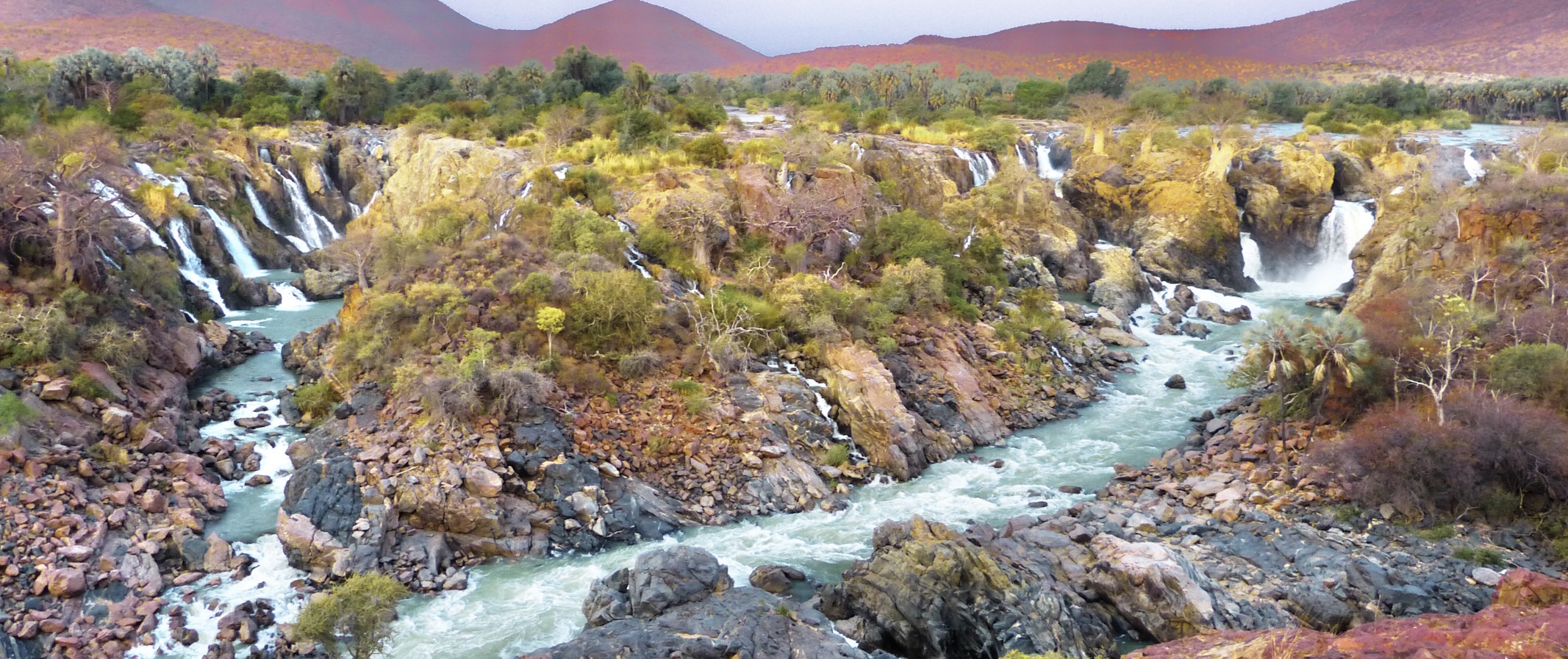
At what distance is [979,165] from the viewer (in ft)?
144

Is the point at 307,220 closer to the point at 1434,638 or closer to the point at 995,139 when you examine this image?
the point at 995,139

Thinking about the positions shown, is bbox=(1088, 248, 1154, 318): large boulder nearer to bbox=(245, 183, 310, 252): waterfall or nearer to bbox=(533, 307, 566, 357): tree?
bbox=(533, 307, 566, 357): tree

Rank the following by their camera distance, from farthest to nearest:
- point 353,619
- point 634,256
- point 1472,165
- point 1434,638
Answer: point 1472,165
point 634,256
point 353,619
point 1434,638

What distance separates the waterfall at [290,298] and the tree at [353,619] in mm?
22677

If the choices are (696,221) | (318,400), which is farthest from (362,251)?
(696,221)

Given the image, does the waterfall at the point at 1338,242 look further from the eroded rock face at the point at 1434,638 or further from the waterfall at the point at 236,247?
the waterfall at the point at 236,247

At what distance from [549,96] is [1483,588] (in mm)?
49524

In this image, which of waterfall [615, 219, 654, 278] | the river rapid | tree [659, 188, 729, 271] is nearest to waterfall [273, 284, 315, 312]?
the river rapid

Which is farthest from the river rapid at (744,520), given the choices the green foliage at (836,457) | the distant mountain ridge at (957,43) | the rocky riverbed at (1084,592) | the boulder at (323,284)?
the distant mountain ridge at (957,43)

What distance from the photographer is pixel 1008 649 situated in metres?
13.8

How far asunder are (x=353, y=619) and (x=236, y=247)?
28593 millimetres

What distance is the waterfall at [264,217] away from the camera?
40156mm

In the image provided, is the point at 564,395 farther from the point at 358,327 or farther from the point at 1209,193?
the point at 1209,193

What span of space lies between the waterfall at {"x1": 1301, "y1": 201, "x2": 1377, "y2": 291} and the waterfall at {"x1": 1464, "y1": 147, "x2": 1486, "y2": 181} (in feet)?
19.6
